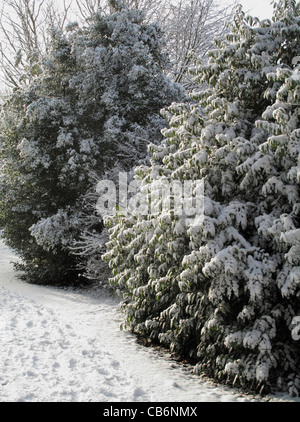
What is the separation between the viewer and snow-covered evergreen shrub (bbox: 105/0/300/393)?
4.23 m

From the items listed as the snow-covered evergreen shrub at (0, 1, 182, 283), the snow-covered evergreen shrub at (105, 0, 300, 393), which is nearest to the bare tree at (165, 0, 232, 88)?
the snow-covered evergreen shrub at (0, 1, 182, 283)

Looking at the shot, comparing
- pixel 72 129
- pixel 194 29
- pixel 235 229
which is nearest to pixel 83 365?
pixel 235 229

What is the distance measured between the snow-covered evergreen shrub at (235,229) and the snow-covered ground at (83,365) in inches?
14.5

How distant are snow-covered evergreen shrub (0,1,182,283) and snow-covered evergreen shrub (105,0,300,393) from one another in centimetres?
457

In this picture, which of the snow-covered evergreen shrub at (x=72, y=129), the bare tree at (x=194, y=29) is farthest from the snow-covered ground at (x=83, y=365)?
the bare tree at (x=194, y=29)

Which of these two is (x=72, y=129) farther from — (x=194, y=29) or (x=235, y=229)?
(x=194, y=29)

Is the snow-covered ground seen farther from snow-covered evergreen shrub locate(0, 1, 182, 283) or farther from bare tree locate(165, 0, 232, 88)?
bare tree locate(165, 0, 232, 88)

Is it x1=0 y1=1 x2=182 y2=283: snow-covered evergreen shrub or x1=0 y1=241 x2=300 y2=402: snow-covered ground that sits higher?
x1=0 y1=1 x2=182 y2=283: snow-covered evergreen shrub

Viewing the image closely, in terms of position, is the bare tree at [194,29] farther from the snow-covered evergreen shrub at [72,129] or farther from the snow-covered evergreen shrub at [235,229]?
the snow-covered evergreen shrub at [235,229]

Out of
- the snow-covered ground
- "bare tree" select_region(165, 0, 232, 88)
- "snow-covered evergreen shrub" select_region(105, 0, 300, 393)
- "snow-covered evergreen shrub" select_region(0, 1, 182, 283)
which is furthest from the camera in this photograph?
"bare tree" select_region(165, 0, 232, 88)

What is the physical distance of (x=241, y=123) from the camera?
5.25 m

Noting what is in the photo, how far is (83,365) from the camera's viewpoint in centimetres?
488

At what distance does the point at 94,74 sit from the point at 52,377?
Result: 8567 mm

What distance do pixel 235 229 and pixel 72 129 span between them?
7.46 m
